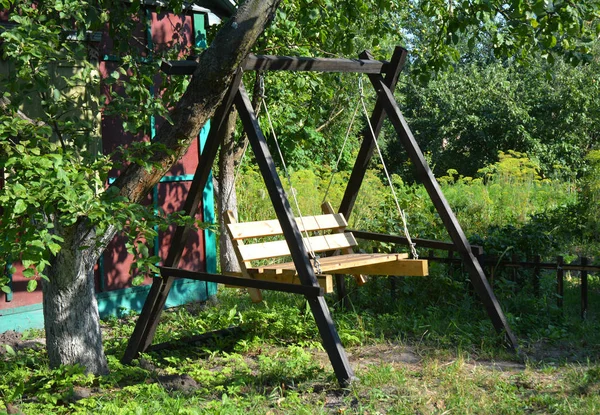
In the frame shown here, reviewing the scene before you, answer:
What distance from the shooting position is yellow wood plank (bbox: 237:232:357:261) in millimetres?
5512

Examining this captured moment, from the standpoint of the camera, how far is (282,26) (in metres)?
7.70

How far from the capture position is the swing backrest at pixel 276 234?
558 cm

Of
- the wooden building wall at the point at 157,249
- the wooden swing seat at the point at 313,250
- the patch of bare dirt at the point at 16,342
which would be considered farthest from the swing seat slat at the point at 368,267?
the patch of bare dirt at the point at 16,342

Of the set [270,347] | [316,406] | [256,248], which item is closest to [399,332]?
[270,347]

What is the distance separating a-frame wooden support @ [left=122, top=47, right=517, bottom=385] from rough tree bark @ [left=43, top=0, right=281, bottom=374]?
0.18 meters

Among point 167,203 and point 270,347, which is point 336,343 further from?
point 167,203

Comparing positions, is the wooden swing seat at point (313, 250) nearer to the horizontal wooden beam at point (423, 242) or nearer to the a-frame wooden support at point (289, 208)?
the a-frame wooden support at point (289, 208)

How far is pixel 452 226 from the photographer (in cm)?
577

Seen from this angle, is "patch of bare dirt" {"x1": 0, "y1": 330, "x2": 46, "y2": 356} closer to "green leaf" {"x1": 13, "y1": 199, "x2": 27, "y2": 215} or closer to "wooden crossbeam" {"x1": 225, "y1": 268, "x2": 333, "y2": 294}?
"wooden crossbeam" {"x1": 225, "y1": 268, "x2": 333, "y2": 294}

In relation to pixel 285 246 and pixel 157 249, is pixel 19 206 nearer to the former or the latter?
pixel 285 246

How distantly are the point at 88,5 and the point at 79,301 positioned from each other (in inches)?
80.2

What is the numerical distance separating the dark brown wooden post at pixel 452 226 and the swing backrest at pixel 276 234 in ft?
3.18

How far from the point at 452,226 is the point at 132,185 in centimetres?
243

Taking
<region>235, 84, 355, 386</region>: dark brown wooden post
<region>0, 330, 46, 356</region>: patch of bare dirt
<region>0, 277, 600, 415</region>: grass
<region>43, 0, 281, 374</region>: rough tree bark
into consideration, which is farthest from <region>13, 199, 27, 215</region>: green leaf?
<region>0, 330, 46, 356</region>: patch of bare dirt
